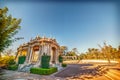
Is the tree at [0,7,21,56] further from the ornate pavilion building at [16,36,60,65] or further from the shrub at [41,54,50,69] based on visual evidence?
the shrub at [41,54,50,69]

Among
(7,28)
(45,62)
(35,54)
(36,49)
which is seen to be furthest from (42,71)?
(7,28)

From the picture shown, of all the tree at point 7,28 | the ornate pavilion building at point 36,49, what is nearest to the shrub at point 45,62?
the ornate pavilion building at point 36,49

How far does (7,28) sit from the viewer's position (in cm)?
851

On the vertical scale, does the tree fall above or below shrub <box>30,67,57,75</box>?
above

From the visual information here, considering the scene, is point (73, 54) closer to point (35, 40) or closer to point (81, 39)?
point (81, 39)

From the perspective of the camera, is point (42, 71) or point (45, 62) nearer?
point (42, 71)

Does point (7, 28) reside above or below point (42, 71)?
above

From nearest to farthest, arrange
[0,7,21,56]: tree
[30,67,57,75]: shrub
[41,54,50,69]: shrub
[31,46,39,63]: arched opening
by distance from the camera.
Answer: [0,7,21,56]: tree, [30,67,57,75]: shrub, [41,54,50,69]: shrub, [31,46,39,63]: arched opening

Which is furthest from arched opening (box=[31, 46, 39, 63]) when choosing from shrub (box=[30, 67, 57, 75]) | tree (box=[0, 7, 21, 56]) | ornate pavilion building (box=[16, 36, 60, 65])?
tree (box=[0, 7, 21, 56])

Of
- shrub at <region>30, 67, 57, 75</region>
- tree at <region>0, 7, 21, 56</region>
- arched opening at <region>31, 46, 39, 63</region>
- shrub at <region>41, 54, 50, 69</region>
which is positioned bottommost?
shrub at <region>30, 67, 57, 75</region>

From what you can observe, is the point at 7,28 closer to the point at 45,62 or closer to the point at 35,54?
the point at 35,54

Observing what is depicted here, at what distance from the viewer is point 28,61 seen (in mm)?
11094

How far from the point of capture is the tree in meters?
7.88

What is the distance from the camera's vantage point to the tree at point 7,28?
7875 mm
